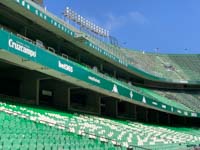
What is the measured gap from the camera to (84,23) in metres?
31.3

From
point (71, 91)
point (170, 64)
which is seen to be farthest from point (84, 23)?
point (170, 64)

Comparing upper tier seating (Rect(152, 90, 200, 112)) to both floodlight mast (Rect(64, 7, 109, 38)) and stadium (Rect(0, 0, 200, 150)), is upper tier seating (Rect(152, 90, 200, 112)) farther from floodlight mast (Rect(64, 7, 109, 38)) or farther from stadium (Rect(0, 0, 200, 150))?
floodlight mast (Rect(64, 7, 109, 38))

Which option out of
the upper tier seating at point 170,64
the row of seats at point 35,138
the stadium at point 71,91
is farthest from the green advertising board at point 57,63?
the upper tier seating at point 170,64

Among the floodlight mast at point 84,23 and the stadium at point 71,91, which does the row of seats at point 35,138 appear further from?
the floodlight mast at point 84,23

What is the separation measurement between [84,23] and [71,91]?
10.0m

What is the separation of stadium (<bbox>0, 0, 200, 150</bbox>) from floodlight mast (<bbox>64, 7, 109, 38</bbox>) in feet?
0.51

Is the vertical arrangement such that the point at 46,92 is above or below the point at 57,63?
below

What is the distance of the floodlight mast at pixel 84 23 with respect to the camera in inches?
1143

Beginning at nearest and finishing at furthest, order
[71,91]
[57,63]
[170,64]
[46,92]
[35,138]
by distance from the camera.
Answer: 1. [35,138]
2. [57,63]
3. [46,92]
4. [71,91]
5. [170,64]

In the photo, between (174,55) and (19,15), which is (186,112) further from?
(19,15)

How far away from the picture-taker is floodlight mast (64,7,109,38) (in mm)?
29031

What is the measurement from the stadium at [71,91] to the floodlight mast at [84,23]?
0.16 metres

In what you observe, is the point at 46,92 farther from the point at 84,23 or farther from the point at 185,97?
the point at 185,97

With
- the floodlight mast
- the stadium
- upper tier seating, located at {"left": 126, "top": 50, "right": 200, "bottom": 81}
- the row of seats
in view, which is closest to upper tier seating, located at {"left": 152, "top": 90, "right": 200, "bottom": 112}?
the stadium
